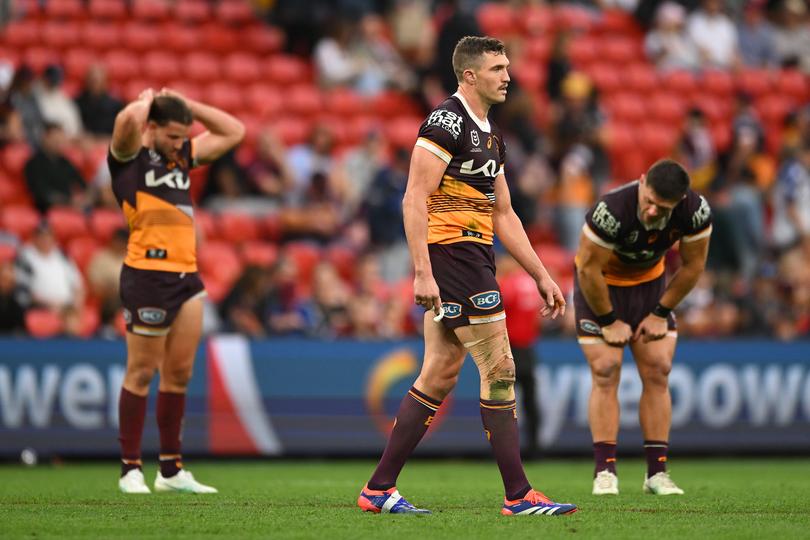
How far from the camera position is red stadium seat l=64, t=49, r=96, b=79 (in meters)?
17.7

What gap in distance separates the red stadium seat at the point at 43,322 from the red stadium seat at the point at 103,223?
4.07 feet

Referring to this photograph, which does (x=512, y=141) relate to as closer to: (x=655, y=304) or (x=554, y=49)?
(x=554, y=49)

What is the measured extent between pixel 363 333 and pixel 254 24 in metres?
7.28

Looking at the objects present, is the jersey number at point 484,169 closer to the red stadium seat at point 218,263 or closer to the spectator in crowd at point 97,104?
the red stadium seat at point 218,263

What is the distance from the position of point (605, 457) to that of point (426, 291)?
8.69 ft

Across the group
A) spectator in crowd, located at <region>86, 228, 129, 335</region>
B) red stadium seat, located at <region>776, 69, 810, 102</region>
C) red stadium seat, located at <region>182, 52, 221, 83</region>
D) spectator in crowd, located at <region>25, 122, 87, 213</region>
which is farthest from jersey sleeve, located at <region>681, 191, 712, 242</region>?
red stadium seat, located at <region>776, 69, 810, 102</region>

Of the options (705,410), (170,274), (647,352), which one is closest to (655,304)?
(647,352)

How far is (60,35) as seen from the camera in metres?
18.1

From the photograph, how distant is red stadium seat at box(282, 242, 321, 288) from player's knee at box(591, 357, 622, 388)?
23.9 ft

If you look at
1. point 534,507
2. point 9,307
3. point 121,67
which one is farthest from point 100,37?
point 534,507

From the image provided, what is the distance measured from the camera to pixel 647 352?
912 cm

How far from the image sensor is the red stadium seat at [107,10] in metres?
18.7

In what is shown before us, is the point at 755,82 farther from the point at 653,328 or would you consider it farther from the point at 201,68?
the point at 653,328

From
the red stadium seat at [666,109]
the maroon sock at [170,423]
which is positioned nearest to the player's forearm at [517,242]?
the maroon sock at [170,423]
